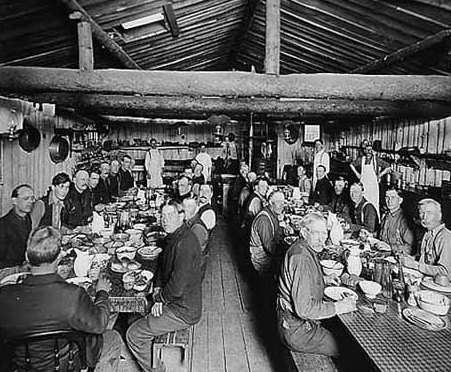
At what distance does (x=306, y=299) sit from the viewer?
330 cm

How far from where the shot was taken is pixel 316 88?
574 centimetres

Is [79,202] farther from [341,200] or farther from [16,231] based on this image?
[341,200]

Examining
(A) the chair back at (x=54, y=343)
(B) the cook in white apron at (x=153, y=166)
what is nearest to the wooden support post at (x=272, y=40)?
(A) the chair back at (x=54, y=343)

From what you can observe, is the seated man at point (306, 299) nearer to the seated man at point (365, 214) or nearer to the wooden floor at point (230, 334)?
the wooden floor at point (230, 334)

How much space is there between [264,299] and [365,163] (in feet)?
17.7

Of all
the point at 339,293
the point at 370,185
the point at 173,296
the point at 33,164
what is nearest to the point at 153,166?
the point at 33,164

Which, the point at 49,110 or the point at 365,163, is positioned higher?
the point at 49,110

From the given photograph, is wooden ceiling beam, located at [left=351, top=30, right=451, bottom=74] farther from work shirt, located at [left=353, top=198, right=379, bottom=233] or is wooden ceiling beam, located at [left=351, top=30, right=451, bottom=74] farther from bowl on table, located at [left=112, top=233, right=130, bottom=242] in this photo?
bowl on table, located at [left=112, top=233, right=130, bottom=242]

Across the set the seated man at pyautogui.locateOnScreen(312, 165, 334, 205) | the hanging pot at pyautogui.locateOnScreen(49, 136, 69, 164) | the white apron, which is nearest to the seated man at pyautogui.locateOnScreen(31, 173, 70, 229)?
the hanging pot at pyautogui.locateOnScreen(49, 136, 69, 164)

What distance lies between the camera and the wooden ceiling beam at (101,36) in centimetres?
493

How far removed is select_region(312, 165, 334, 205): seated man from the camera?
404 inches

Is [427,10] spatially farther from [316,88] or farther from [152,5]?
[152,5]

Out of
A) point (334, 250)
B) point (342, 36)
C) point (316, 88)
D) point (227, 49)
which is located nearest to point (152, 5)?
point (316, 88)

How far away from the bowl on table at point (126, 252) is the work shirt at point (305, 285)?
172 centimetres
